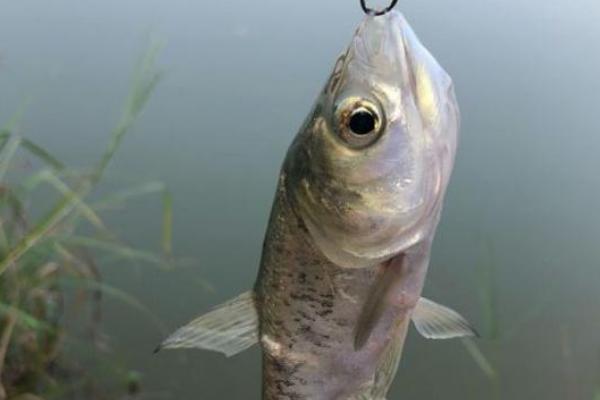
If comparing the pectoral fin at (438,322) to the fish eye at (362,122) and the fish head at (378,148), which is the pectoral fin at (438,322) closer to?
the fish head at (378,148)

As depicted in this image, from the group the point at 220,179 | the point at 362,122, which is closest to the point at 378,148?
the point at 362,122

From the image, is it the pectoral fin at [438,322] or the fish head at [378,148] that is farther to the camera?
the pectoral fin at [438,322]

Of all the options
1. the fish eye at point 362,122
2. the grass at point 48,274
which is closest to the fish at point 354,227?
the fish eye at point 362,122

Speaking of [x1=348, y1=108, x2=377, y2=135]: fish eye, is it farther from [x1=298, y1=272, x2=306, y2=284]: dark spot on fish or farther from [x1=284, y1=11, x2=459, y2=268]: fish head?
[x1=298, y1=272, x2=306, y2=284]: dark spot on fish

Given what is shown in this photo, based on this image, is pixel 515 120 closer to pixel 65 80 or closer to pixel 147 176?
pixel 147 176

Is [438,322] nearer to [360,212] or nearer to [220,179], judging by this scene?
[360,212]

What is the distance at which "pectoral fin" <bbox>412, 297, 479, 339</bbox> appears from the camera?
1.46 meters

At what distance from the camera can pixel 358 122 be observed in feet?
4.20

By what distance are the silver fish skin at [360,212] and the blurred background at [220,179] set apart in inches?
33.9

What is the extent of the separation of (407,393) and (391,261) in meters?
2.65

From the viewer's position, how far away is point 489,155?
16.6 feet

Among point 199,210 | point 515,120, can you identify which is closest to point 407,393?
point 199,210

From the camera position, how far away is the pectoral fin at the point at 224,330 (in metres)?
1.37

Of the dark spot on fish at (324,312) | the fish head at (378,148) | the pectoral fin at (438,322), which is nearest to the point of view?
the fish head at (378,148)
